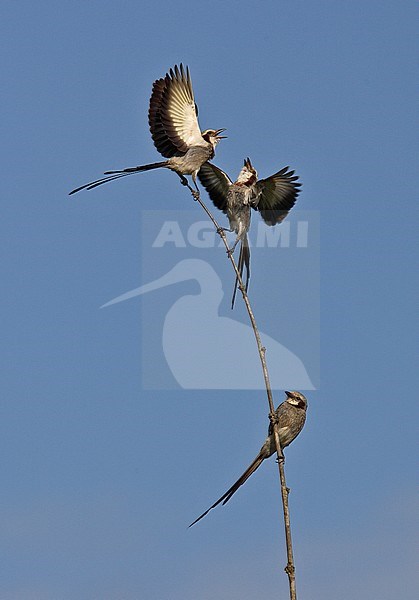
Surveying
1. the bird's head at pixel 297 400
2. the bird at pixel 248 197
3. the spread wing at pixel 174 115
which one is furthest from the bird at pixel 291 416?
the spread wing at pixel 174 115

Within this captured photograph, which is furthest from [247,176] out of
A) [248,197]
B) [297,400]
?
[297,400]

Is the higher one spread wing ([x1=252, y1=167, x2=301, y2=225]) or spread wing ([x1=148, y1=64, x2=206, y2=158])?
spread wing ([x1=148, y1=64, x2=206, y2=158])

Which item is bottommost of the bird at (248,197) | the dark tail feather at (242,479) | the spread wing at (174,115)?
the dark tail feather at (242,479)

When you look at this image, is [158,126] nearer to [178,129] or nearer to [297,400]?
[178,129]

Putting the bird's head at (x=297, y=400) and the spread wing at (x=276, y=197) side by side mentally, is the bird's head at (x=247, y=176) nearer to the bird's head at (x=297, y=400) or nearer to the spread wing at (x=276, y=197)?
the spread wing at (x=276, y=197)

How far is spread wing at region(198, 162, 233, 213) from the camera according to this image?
9289mm

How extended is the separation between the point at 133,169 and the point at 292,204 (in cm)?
221

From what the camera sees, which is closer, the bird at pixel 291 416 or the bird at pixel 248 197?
the bird at pixel 291 416

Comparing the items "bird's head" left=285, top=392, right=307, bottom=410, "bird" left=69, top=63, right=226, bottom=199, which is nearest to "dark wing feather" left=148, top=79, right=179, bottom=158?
"bird" left=69, top=63, right=226, bottom=199

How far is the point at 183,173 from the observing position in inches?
319

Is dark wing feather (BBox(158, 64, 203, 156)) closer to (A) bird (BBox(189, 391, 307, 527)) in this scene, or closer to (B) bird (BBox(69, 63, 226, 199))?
(B) bird (BBox(69, 63, 226, 199))

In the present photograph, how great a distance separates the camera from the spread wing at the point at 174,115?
818 cm

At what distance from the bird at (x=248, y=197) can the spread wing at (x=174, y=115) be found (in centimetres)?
68

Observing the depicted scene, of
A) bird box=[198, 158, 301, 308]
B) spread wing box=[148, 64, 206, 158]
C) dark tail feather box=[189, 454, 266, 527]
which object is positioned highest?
spread wing box=[148, 64, 206, 158]
